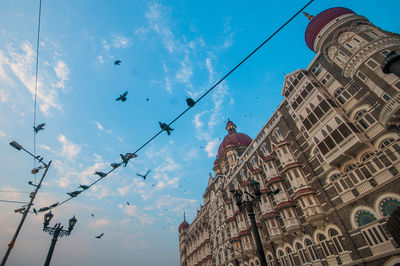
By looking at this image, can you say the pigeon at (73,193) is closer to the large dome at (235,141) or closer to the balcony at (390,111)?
the balcony at (390,111)

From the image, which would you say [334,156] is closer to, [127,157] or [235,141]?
[127,157]

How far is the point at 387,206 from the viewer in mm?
13625

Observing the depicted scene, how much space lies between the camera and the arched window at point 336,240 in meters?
16.1

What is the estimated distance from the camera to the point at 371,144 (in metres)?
15.3

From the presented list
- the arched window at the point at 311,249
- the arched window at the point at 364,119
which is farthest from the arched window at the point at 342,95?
the arched window at the point at 311,249

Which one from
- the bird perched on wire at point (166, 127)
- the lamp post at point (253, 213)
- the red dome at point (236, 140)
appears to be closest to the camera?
the lamp post at point (253, 213)

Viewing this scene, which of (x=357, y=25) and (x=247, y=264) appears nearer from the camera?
(x=357, y=25)

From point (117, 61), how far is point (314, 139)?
19.0 metres

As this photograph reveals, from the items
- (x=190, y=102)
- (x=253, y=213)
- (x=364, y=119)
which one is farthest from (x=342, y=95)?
(x=190, y=102)

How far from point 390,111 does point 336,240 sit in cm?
1130

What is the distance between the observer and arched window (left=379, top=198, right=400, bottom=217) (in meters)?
13.3

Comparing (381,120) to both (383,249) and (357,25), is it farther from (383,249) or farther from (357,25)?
(357,25)

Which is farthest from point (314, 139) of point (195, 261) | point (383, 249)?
point (195, 261)

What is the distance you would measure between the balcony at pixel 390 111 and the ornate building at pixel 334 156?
5cm
